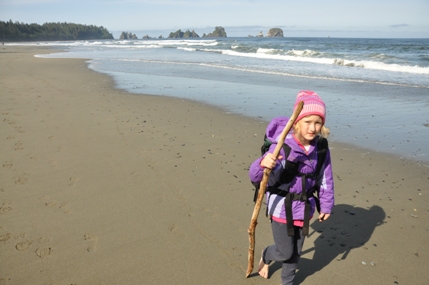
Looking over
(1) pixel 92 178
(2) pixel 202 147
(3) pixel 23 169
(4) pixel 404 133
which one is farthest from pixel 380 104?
(3) pixel 23 169

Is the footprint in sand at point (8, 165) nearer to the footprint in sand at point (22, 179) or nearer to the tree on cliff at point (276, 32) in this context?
the footprint in sand at point (22, 179)

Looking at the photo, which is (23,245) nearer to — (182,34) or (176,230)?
(176,230)

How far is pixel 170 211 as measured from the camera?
4086 mm

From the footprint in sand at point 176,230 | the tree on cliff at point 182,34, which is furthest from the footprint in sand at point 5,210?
the tree on cliff at point 182,34

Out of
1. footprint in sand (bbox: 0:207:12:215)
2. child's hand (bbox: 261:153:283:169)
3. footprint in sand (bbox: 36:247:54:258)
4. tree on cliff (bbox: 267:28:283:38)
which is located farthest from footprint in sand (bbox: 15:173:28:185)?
tree on cliff (bbox: 267:28:283:38)

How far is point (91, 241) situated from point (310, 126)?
8.01 ft

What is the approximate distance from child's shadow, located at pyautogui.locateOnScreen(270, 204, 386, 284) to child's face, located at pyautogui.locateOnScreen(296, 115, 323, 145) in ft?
4.54

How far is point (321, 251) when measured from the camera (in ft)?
11.5

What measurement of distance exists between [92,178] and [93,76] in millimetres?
12019

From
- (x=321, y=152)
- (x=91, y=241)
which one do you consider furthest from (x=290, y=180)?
(x=91, y=241)

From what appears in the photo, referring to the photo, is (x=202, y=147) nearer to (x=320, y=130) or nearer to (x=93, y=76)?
(x=320, y=130)

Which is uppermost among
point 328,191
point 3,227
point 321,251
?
point 328,191

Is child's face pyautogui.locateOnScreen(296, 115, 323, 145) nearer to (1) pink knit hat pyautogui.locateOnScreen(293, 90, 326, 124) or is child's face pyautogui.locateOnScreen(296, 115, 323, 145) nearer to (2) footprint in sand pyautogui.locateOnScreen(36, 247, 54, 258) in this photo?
(1) pink knit hat pyautogui.locateOnScreen(293, 90, 326, 124)

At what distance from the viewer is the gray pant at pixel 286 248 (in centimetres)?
277
